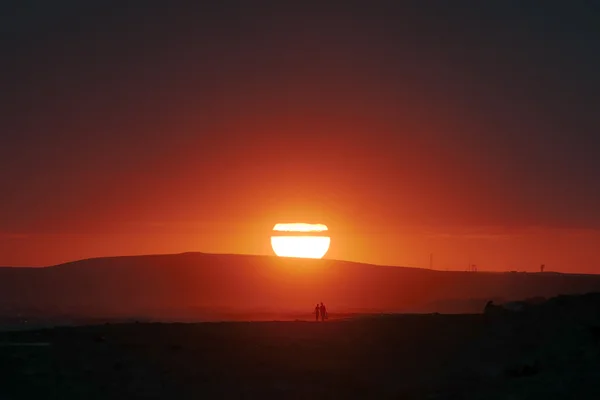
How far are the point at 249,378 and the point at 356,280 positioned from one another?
14498 centimetres

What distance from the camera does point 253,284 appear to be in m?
173

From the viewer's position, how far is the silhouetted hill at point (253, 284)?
145m

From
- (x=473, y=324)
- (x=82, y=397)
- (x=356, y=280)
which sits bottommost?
(x=82, y=397)

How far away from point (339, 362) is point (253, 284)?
135400 millimetres

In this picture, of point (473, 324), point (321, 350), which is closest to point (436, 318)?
point (473, 324)

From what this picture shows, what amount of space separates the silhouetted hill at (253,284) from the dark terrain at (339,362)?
9015 centimetres

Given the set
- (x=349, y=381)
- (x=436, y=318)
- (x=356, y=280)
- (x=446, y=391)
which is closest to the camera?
(x=446, y=391)

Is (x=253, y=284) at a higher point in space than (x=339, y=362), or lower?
higher

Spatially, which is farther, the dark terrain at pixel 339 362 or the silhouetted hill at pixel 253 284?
the silhouetted hill at pixel 253 284

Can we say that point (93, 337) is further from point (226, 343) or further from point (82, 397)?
point (82, 397)

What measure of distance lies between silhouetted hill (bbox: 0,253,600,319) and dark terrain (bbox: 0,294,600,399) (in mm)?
90150

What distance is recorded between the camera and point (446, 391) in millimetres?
32594

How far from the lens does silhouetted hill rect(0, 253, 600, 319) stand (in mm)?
145375

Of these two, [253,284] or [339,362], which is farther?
[253,284]
